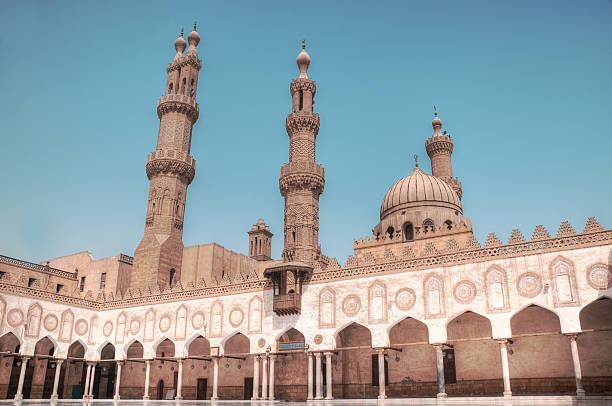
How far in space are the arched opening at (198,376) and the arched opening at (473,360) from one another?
12872mm

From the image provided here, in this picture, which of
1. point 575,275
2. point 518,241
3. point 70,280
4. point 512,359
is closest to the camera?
point 575,275

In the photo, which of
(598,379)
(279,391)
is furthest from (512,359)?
(279,391)

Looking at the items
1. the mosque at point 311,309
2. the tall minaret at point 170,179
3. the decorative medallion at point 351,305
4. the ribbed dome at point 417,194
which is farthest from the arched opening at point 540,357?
the tall minaret at point 170,179

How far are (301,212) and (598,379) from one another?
1586 centimetres

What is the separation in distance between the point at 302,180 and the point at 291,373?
34.2 ft

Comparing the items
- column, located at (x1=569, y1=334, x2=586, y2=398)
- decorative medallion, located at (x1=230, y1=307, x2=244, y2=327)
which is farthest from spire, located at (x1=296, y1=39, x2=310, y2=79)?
column, located at (x1=569, y1=334, x2=586, y2=398)

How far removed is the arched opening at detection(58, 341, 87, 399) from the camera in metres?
30.7

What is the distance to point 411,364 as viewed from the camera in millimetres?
23141

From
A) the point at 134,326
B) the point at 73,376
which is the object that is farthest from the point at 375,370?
the point at 73,376

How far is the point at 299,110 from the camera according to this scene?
3189cm

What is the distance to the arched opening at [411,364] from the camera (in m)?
22.6

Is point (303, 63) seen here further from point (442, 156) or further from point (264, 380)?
point (264, 380)

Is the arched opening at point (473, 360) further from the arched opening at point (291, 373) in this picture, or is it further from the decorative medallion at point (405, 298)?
the arched opening at point (291, 373)

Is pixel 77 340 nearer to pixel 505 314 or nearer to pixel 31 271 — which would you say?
pixel 31 271
